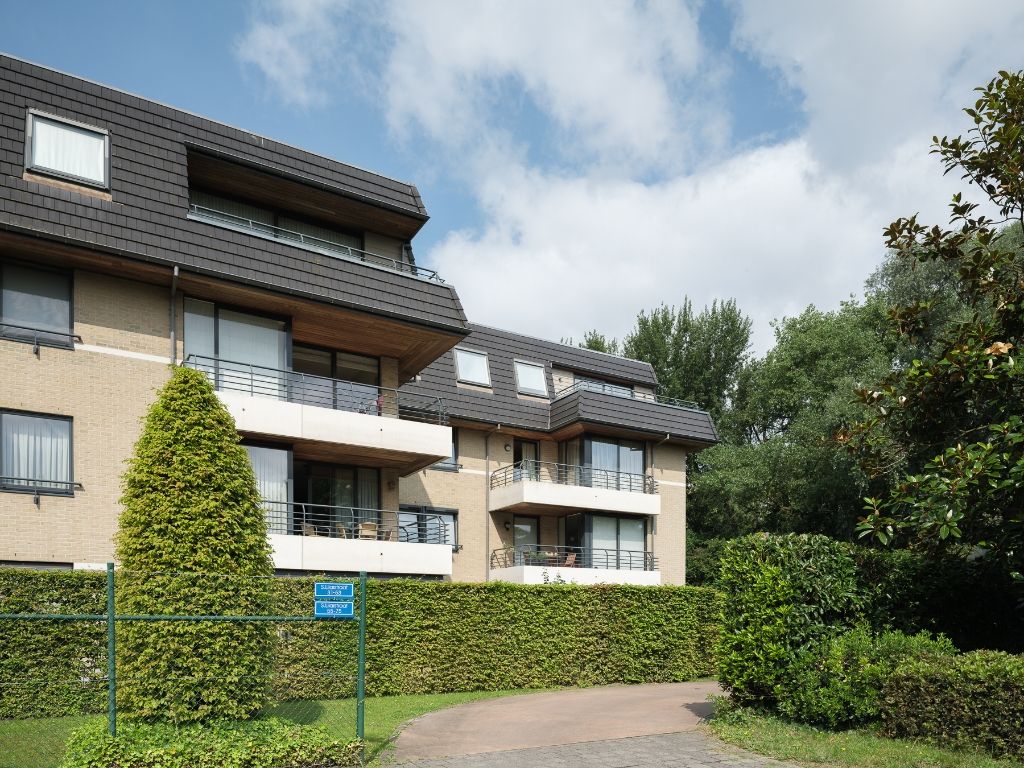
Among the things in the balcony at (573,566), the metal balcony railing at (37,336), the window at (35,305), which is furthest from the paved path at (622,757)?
the balcony at (573,566)

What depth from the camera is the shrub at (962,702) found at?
30.8ft

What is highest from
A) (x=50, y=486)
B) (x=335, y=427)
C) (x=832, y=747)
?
(x=335, y=427)

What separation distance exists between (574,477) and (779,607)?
16557 millimetres

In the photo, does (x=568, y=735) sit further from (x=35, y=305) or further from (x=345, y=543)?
(x=35, y=305)

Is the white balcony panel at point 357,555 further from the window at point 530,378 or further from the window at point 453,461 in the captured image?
the window at point 530,378

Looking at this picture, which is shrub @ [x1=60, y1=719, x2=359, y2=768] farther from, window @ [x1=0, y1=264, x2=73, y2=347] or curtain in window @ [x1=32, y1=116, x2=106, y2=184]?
curtain in window @ [x1=32, y1=116, x2=106, y2=184]

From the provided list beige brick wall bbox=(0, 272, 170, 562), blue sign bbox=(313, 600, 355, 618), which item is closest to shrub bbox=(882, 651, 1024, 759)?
blue sign bbox=(313, 600, 355, 618)

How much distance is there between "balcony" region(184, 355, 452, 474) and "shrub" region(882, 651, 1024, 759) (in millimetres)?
11788

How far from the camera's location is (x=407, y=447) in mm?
19828

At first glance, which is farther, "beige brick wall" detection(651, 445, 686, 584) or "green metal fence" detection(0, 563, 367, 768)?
"beige brick wall" detection(651, 445, 686, 584)

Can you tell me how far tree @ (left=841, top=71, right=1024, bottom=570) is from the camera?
1049 cm

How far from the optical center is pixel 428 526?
81.2ft

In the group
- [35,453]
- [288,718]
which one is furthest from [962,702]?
[35,453]

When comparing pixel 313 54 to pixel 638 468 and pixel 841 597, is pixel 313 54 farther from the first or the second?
pixel 638 468
